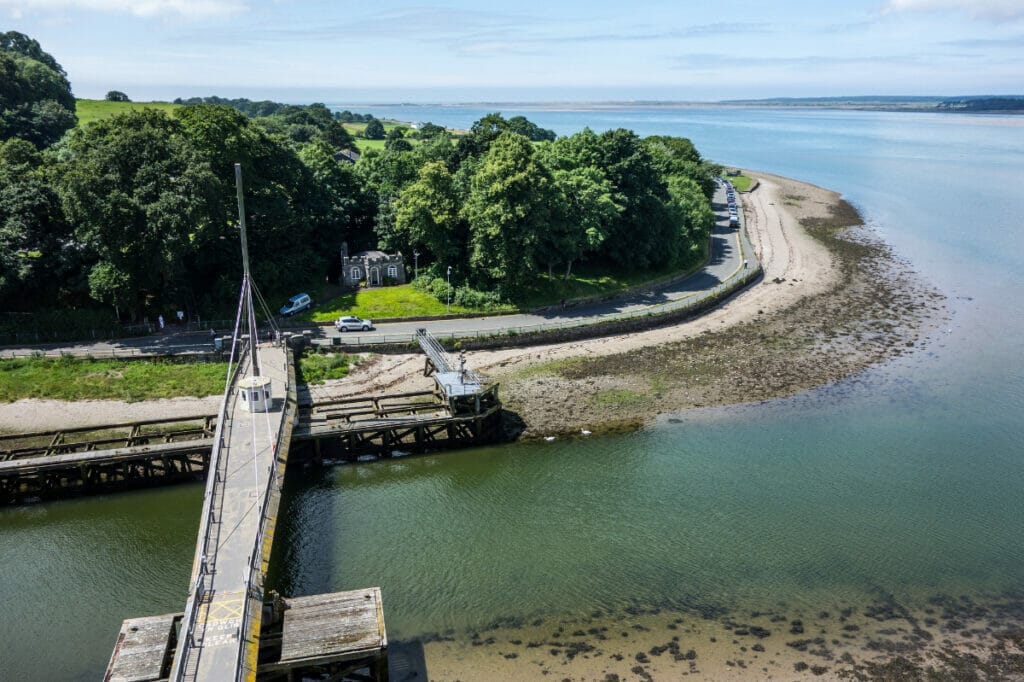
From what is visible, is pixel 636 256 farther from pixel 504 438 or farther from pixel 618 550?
pixel 618 550

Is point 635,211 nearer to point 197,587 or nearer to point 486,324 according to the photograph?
point 486,324

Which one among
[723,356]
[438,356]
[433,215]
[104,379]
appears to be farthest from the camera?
[433,215]

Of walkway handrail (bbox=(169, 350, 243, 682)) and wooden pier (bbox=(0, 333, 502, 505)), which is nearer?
walkway handrail (bbox=(169, 350, 243, 682))

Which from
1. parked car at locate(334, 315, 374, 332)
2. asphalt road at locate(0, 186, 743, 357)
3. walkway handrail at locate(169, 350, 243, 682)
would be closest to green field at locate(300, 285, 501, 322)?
asphalt road at locate(0, 186, 743, 357)

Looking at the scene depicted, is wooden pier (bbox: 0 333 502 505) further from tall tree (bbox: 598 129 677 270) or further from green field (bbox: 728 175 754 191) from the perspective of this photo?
green field (bbox: 728 175 754 191)

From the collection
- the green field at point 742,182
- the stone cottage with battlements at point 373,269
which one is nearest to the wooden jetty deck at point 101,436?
the stone cottage with battlements at point 373,269

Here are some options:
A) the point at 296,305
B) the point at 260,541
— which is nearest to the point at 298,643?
the point at 260,541
